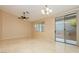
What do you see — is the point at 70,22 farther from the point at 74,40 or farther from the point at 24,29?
the point at 24,29

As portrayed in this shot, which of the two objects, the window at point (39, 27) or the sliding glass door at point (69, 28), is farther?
the window at point (39, 27)

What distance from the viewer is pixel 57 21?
5809mm

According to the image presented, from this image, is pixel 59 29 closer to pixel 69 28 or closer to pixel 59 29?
pixel 59 29

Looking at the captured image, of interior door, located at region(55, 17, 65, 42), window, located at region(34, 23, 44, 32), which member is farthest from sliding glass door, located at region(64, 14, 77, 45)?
window, located at region(34, 23, 44, 32)

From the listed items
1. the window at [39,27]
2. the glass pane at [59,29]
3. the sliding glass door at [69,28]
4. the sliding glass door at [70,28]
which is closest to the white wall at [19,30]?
the window at [39,27]

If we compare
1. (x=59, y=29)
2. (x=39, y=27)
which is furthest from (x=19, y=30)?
(x=59, y=29)

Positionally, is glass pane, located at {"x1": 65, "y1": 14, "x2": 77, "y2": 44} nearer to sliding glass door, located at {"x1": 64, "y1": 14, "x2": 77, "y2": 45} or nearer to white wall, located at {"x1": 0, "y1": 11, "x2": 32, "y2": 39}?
sliding glass door, located at {"x1": 64, "y1": 14, "x2": 77, "y2": 45}

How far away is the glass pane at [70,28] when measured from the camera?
489 cm

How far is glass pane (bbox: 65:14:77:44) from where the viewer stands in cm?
489

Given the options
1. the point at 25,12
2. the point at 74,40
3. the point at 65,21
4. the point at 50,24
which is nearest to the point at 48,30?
the point at 50,24

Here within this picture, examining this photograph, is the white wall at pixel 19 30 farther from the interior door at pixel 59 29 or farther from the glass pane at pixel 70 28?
the glass pane at pixel 70 28

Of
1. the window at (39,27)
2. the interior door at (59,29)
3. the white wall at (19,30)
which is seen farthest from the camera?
the window at (39,27)
